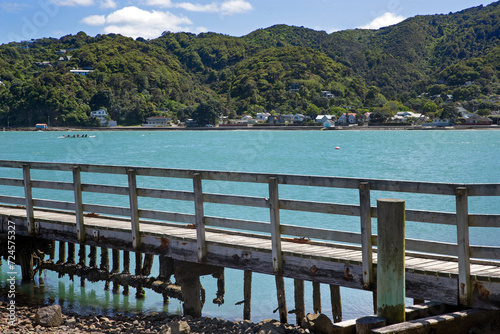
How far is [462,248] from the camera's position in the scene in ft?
18.4

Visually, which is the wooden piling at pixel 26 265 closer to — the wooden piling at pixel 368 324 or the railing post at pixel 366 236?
the railing post at pixel 366 236

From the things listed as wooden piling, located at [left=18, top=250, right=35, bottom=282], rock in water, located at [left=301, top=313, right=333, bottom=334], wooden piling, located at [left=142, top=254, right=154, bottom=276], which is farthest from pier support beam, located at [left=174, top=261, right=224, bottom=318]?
wooden piling, located at [left=18, top=250, right=35, bottom=282]

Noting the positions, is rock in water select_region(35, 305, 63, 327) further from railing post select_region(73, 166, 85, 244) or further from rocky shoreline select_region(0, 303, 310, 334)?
railing post select_region(73, 166, 85, 244)

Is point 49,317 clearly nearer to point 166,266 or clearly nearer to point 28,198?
point 166,266

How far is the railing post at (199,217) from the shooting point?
757cm

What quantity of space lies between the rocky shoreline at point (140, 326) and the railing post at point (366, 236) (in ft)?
4.32

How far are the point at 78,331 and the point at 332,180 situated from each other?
15.6 ft

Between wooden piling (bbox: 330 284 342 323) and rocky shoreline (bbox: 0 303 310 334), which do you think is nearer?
rocky shoreline (bbox: 0 303 310 334)

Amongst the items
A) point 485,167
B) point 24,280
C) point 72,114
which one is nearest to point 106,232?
point 24,280

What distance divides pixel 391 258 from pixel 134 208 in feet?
14.6

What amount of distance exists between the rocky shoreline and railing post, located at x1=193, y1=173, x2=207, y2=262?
3.52 feet

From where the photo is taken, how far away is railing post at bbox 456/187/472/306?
221 inches

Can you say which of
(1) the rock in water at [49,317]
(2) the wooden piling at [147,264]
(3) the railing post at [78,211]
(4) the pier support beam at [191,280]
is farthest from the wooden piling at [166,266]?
(1) the rock in water at [49,317]

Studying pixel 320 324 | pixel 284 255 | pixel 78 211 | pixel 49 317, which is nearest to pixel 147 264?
pixel 78 211
